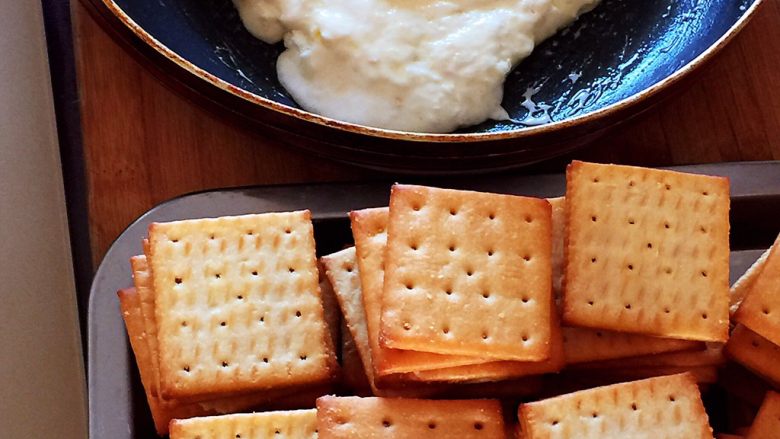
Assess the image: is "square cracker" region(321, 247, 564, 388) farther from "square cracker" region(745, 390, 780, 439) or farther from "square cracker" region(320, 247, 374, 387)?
"square cracker" region(745, 390, 780, 439)

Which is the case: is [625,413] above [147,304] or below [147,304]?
below

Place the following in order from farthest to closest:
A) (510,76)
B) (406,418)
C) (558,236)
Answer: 1. (510,76)
2. (558,236)
3. (406,418)

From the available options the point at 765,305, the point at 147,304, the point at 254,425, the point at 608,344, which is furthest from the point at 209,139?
the point at 765,305

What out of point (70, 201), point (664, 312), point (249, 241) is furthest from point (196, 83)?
point (664, 312)

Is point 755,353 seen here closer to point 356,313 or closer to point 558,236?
point 558,236

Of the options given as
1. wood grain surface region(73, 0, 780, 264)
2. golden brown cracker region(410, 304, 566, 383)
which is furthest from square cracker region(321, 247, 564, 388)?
wood grain surface region(73, 0, 780, 264)

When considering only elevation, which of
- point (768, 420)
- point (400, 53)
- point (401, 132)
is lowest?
point (768, 420)

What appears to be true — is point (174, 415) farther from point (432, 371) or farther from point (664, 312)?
point (664, 312)
